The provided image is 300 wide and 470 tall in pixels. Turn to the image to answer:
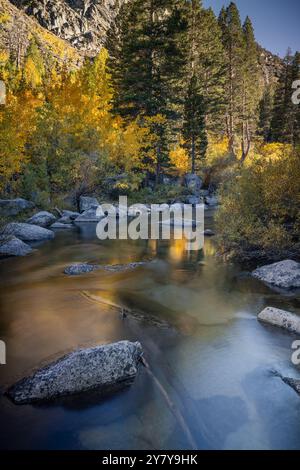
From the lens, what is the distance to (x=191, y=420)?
5.29 meters

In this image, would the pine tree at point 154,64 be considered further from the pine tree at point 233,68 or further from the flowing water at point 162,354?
the flowing water at point 162,354

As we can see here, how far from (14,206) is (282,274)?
18.5 m

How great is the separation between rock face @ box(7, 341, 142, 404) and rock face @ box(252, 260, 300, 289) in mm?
6980

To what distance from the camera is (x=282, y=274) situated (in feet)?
38.8

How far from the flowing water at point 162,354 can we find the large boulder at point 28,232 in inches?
191

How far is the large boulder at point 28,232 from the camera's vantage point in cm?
1908

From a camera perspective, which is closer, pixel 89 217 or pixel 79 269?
pixel 79 269

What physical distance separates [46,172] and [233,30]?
3384 centimetres

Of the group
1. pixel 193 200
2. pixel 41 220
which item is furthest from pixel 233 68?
pixel 41 220

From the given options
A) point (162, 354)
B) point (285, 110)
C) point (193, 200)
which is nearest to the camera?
point (162, 354)

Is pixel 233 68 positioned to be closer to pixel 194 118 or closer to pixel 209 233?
pixel 194 118

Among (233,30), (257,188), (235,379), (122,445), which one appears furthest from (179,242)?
(233,30)

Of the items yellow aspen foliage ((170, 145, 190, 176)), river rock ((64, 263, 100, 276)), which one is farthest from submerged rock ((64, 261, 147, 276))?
yellow aspen foliage ((170, 145, 190, 176))

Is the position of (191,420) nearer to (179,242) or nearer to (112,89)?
(179,242)
